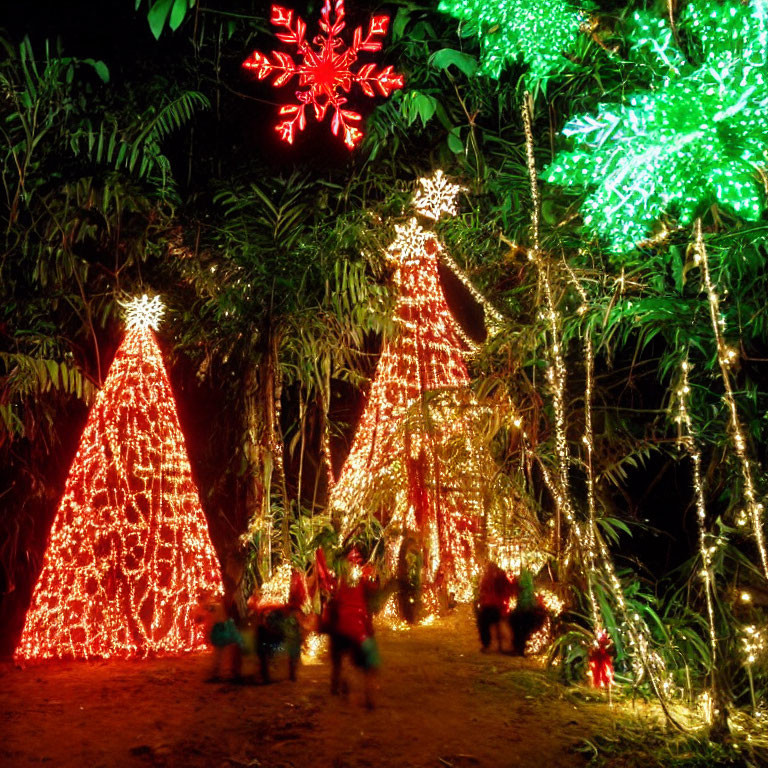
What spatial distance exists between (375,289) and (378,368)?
2.68ft

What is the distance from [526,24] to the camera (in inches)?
130

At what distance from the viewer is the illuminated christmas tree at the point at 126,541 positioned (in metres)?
6.10

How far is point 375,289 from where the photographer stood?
7188 mm

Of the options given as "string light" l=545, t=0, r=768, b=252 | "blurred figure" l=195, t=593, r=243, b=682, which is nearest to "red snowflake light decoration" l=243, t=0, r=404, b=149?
"string light" l=545, t=0, r=768, b=252

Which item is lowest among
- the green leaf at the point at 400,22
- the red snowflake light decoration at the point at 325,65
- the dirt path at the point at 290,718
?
the dirt path at the point at 290,718

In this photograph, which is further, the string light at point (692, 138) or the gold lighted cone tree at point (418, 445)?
the gold lighted cone tree at point (418, 445)

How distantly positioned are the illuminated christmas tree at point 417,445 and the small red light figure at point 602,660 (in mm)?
1711

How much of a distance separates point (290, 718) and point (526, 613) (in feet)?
7.69

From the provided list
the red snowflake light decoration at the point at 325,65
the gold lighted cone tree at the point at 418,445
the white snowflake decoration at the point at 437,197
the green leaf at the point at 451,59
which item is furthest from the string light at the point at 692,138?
the gold lighted cone tree at the point at 418,445

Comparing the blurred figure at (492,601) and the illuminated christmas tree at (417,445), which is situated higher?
the illuminated christmas tree at (417,445)

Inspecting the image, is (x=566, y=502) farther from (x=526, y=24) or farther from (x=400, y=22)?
(x=400, y=22)

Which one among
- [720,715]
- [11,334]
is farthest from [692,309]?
[11,334]

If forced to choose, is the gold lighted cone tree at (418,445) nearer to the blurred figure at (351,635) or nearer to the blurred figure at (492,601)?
the blurred figure at (492,601)

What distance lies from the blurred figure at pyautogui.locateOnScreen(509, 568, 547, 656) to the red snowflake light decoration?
3.82 meters
